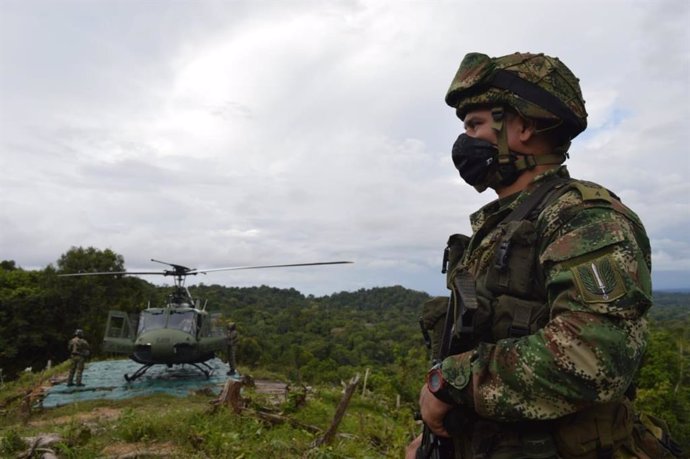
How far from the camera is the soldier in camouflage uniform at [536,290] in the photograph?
4.82 ft

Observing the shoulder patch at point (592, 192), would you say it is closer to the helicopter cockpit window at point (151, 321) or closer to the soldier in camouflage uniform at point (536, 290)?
the soldier in camouflage uniform at point (536, 290)

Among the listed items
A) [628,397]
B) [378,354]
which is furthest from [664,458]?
[378,354]

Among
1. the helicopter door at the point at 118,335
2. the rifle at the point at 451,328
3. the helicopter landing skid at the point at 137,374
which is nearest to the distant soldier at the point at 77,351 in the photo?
the helicopter door at the point at 118,335

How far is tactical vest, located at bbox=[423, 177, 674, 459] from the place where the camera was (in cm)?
165

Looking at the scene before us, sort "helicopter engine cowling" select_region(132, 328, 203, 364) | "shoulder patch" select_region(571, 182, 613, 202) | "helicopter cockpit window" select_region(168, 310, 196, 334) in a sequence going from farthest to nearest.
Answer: "helicopter cockpit window" select_region(168, 310, 196, 334) < "helicopter engine cowling" select_region(132, 328, 203, 364) < "shoulder patch" select_region(571, 182, 613, 202)

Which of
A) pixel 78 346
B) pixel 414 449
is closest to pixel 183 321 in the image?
pixel 78 346

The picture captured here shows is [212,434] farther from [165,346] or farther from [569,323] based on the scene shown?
[165,346]

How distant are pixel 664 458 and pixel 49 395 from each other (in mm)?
13624

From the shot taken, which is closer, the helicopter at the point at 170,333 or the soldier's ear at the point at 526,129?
the soldier's ear at the point at 526,129

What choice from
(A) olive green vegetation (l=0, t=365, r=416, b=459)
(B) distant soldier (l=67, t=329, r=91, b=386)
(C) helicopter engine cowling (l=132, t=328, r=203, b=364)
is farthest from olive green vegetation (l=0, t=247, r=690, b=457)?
(C) helicopter engine cowling (l=132, t=328, r=203, b=364)

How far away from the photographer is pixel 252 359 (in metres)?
28.0

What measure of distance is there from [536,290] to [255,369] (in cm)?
1773

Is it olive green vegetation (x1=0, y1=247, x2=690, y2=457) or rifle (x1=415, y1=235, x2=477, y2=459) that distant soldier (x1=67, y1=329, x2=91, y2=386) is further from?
rifle (x1=415, y1=235, x2=477, y2=459)

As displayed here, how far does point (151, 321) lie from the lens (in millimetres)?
13781
